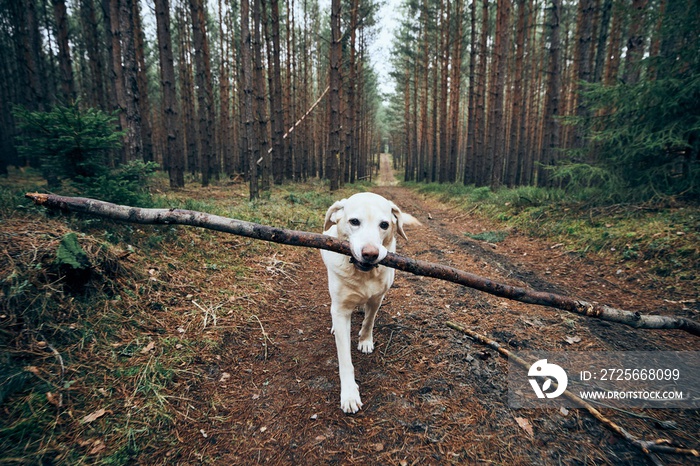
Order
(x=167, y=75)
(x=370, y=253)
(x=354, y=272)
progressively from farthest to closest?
1. (x=167, y=75)
2. (x=354, y=272)
3. (x=370, y=253)

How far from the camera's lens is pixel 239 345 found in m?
3.20

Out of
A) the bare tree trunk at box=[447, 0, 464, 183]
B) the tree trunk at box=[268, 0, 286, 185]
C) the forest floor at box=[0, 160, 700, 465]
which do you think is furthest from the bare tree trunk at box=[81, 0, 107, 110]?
the bare tree trunk at box=[447, 0, 464, 183]

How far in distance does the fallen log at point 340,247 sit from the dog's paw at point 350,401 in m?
1.13

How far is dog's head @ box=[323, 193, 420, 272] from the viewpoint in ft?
7.36

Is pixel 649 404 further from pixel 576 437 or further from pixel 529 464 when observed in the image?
pixel 529 464

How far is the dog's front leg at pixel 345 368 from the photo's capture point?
2.40 m

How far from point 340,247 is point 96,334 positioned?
2.30 metres

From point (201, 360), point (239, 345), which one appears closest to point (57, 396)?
point (201, 360)

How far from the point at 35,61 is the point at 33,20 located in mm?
1673

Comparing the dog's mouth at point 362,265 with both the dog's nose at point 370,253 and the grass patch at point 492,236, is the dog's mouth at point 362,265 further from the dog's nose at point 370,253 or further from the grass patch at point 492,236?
the grass patch at point 492,236

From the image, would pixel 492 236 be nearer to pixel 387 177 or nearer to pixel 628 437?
pixel 628 437

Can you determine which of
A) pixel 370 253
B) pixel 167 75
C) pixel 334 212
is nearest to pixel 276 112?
pixel 167 75

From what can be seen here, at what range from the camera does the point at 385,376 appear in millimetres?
2770

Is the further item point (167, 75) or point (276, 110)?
point (276, 110)
